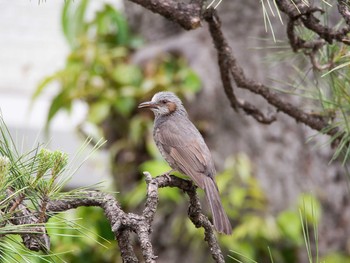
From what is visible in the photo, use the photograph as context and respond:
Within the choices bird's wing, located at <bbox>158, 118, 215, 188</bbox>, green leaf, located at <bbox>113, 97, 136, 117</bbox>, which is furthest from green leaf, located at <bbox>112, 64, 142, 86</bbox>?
bird's wing, located at <bbox>158, 118, 215, 188</bbox>

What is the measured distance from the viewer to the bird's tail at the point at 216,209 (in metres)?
2.77

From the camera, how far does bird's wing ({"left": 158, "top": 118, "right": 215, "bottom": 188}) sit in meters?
3.38

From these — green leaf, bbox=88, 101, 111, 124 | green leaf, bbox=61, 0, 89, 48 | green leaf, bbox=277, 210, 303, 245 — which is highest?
green leaf, bbox=61, 0, 89, 48

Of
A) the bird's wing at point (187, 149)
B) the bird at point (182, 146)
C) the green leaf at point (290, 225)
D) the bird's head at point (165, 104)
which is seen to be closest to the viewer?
the bird at point (182, 146)

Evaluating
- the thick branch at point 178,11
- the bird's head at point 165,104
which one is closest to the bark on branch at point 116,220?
the thick branch at point 178,11

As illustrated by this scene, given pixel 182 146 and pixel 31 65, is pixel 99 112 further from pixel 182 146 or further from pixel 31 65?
pixel 31 65

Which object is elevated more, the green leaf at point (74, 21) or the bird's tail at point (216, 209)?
the green leaf at point (74, 21)

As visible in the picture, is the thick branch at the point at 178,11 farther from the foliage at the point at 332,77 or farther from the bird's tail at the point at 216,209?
the bird's tail at the point at 216,209

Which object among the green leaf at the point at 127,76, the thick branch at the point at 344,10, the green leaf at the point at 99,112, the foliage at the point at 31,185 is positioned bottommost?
the green leaf at the point at 99,112

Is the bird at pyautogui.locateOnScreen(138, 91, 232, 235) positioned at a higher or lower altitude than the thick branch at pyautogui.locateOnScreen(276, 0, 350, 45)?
lower

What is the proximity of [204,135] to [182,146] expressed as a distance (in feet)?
6.45

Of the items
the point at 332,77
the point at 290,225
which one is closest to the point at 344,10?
the point at 332,77

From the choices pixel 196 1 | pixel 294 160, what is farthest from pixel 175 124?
pixel 294 160

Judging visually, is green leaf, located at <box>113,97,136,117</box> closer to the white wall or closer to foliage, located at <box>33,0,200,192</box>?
foliage, located at <box>33,0,200,192</box>
